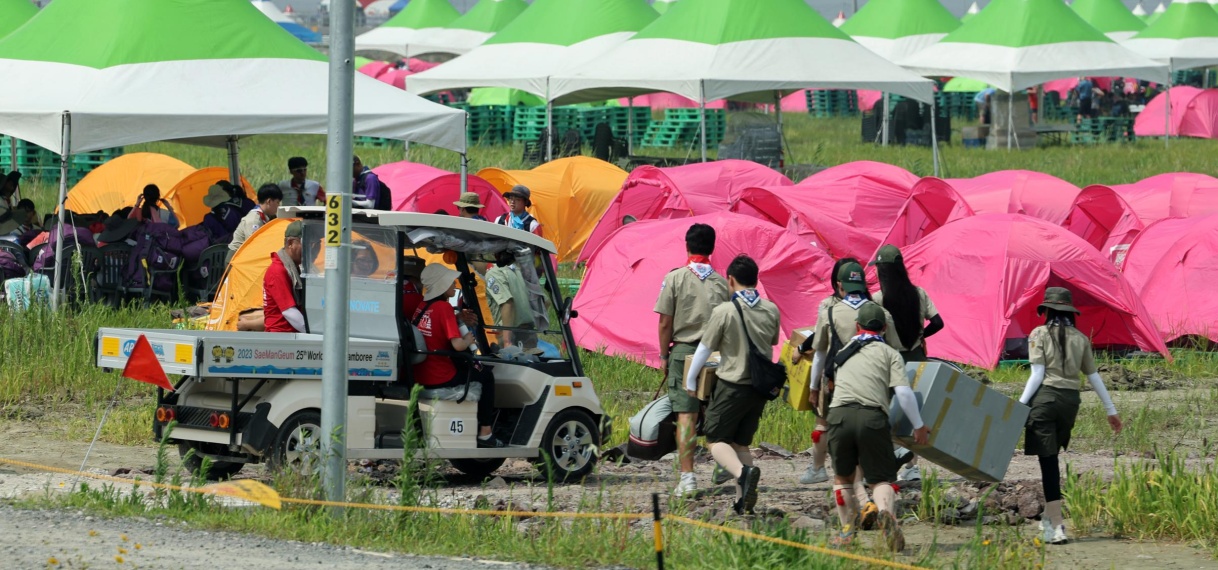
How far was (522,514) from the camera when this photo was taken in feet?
25.5

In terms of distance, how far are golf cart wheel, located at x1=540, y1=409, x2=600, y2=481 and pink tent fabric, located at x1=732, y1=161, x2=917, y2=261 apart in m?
8.26

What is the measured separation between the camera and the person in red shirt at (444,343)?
9266 mm

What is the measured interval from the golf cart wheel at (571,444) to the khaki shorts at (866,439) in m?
2.19

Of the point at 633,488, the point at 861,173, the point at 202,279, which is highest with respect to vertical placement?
the point at 861,173

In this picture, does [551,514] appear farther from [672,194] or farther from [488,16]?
[488,16]

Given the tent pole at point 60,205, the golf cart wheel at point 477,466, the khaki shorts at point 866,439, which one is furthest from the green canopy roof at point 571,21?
the khaki shorts at point 866,439

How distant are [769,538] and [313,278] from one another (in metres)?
3.57

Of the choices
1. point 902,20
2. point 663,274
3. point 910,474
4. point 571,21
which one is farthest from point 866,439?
point 902,20

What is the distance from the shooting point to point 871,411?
776cm

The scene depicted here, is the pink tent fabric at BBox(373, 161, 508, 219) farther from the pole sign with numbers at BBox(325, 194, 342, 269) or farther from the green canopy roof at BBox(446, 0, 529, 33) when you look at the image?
the green canopy roof at BBox(446, 0, 529, 33)

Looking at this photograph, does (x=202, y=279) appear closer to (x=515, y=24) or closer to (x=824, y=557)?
(x=824, y=557)

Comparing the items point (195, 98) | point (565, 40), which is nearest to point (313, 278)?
point (195, 98)

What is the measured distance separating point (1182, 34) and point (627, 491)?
131 feet

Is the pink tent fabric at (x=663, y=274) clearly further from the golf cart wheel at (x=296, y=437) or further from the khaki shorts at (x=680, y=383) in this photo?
the golf cart wheel at (x=296, y=437)
